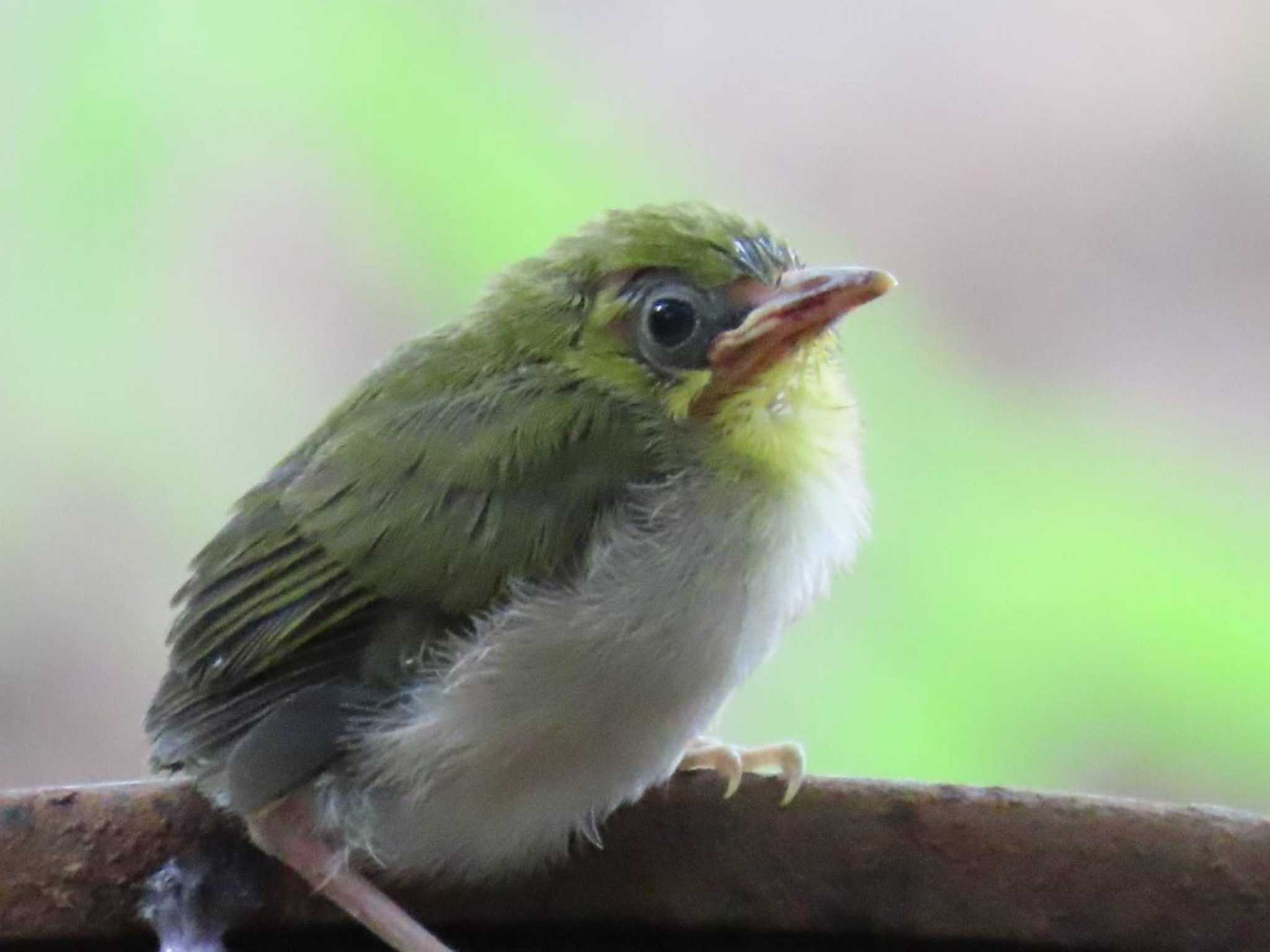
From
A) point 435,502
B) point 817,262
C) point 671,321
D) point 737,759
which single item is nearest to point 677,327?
point 671,321

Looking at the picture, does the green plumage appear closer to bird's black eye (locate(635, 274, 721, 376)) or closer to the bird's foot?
bird's black eye (locate(635, 274, 721, 376))

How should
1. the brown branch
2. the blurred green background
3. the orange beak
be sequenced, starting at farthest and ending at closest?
1. the blurred green background
2. the orange beak
3. the brown branch

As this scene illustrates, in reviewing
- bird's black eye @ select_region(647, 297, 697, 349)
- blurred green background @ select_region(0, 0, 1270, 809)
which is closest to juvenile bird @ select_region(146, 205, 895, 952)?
bird's black eye @ select_region(647, 297, 697, 349)

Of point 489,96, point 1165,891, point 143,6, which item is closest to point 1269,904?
point 1165,891

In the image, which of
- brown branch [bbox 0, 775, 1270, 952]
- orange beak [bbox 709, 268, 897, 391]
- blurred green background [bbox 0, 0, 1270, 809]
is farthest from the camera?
blurred green background [bbox 0, 0, 1270, 809]

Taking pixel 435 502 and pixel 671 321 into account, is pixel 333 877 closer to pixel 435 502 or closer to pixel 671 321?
pixel 435 502

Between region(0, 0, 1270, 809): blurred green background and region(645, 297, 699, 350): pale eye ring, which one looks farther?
region(0, 0, 1270, 809): blurred green background

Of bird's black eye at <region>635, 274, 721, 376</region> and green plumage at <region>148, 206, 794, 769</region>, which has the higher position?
bird's black eye at <region>635, 274, 721, 376</region>
